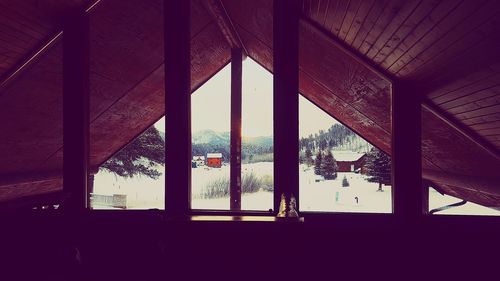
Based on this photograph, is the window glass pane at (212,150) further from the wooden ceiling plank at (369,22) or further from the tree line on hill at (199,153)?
the wooden ceiling plank at (369,22)

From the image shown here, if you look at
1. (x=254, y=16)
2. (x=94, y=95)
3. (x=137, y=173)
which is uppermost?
(x=254, y=16)

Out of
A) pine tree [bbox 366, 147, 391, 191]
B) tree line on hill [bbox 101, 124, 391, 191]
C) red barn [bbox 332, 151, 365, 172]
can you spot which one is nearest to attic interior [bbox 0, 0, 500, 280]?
tree line on hill [bbox 101, 124, 391, 191]

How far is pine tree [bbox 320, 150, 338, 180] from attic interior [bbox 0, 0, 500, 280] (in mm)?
12528

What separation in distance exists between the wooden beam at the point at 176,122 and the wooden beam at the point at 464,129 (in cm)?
291

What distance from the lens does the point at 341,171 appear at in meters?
17.2

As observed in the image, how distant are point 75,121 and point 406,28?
136 inches

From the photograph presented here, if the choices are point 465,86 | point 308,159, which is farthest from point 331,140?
point 465,86

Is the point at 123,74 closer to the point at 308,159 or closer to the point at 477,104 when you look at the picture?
→ the point at 477,104

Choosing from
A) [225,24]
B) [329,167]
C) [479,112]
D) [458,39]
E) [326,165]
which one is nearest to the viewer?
[458,39]

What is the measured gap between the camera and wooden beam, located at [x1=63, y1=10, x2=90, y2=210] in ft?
9.34

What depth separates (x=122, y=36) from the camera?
3781 mm

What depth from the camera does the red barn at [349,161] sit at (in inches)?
667

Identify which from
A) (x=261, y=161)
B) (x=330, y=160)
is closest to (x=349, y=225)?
(x=261, y=161)

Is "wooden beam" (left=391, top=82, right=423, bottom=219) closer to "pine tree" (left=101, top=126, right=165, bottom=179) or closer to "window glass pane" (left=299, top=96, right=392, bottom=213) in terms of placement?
"window glass pane" (left=299, top=96, right=392, bottom=213)
